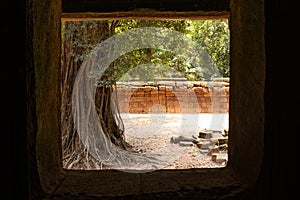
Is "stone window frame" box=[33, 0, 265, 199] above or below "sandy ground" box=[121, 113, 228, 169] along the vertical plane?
above

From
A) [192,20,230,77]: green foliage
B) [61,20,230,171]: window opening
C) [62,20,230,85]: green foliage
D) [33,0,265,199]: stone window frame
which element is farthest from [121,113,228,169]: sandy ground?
[33,0,265,199]: stone window frame

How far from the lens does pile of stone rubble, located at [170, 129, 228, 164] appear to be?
19.3ft

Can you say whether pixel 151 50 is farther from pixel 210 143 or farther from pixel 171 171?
pixel 171 171

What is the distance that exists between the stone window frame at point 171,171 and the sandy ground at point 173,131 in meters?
4.18

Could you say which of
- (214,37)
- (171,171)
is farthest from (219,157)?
(214,37)

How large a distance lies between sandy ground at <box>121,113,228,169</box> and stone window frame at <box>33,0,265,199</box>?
13.7 feet

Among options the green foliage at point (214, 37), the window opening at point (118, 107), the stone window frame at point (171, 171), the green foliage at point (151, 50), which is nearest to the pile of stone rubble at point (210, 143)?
the window opening at point (118, 107)

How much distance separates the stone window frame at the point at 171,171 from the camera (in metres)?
1.00

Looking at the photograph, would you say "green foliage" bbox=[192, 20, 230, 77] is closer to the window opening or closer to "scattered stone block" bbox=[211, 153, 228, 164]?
the window opening

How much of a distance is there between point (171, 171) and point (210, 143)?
5.41 metres

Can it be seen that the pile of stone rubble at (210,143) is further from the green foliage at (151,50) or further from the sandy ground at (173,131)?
the green foliage at (151,50)

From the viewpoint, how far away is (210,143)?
21.6 feet

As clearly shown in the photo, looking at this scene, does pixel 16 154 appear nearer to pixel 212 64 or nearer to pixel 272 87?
pixel 272 87

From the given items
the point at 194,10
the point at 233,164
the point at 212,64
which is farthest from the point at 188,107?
the point at 233,164
